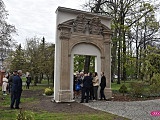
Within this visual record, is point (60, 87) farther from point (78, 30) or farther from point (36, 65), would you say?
point (36, 65)

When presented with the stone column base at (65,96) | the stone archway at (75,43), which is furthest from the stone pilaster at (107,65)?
the stone column base at (65,96)

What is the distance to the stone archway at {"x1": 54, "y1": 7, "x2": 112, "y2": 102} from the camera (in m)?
13.7

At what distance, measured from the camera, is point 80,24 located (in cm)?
1469

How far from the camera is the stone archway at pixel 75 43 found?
1374 centimetres

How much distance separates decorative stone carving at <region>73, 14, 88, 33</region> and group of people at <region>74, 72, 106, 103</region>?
119 inches

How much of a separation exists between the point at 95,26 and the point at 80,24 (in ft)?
3.94

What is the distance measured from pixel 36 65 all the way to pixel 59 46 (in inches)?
699

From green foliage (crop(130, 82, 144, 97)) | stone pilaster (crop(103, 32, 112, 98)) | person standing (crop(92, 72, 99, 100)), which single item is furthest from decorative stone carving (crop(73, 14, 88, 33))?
green foliage (crop(130, 82, 144, 97))

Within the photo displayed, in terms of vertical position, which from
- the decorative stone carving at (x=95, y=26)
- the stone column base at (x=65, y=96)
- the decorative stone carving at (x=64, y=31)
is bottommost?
the stone column base at (x=65, y=96)

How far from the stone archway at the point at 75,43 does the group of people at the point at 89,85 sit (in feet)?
2.78

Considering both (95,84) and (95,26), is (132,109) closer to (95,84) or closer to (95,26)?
(95,84)

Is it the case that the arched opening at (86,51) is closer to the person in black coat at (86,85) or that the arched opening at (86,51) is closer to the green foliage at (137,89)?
the person in black coat at (86,85)

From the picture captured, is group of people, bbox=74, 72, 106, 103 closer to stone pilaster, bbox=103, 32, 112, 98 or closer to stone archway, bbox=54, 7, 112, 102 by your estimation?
stone pilaster, bbox=103, 32, 112, 98

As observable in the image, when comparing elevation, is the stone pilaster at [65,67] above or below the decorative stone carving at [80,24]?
below
